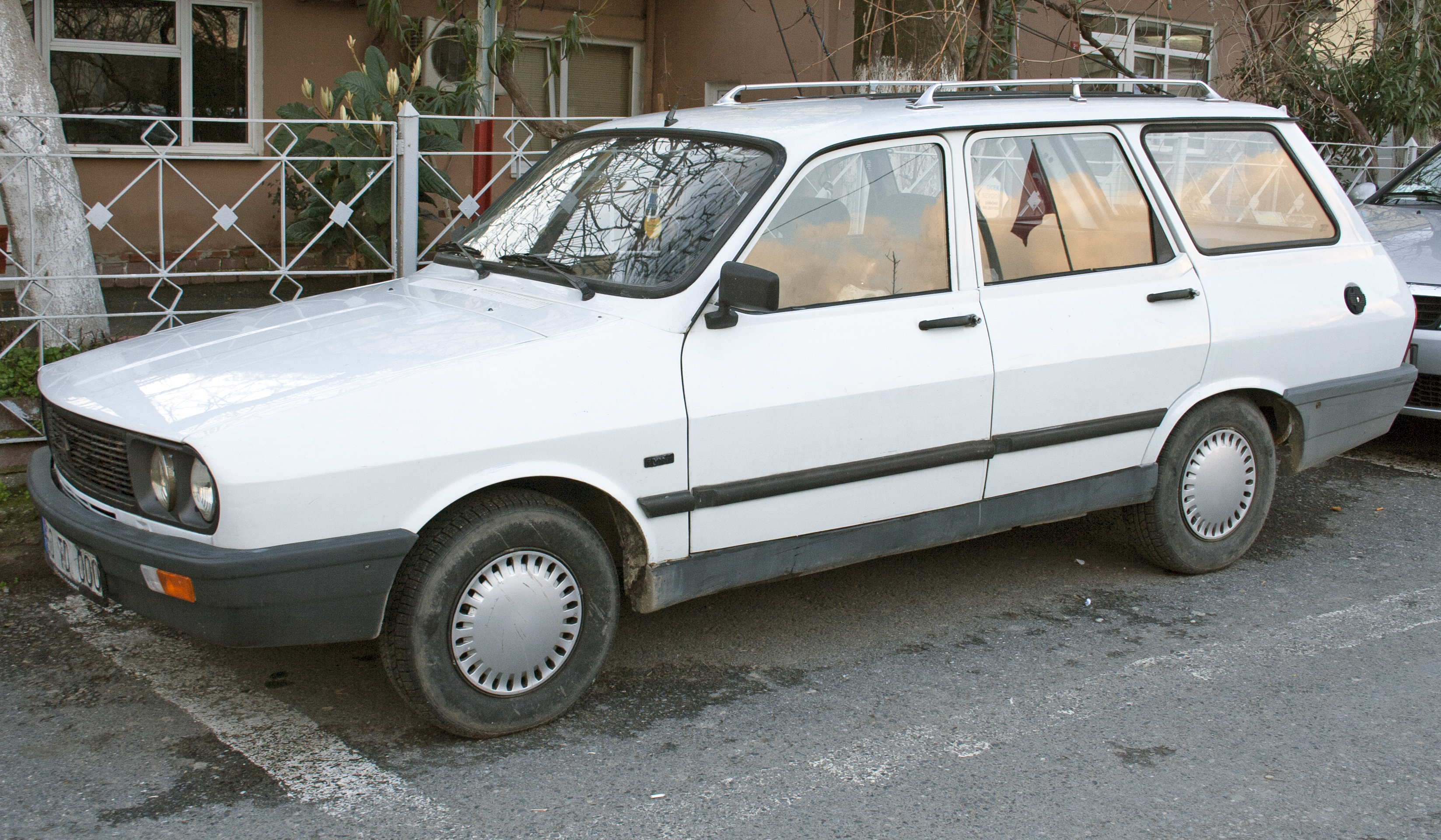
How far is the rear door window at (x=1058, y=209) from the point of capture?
4383 millimetres

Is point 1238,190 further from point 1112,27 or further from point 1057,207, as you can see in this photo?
point 1112,27

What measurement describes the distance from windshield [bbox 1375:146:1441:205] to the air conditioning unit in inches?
291

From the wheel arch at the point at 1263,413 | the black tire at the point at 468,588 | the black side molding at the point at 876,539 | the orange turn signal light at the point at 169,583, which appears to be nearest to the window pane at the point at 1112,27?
the wheel arch at the point at 1263,413

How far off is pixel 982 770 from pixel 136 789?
7.43 ft

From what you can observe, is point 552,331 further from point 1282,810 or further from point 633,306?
point 1282,810

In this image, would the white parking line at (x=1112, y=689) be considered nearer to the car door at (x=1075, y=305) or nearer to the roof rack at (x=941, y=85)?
the car door at (x=1075, y=305)

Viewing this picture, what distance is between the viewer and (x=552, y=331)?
12.1 feet

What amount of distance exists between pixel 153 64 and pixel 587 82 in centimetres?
406

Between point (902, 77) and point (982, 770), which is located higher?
point (902, 77)

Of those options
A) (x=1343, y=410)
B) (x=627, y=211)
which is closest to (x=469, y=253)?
(x=627, y=211)

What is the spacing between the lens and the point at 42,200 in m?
6.64

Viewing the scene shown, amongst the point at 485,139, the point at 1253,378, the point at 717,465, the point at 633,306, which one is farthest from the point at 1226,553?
the point at 485,139

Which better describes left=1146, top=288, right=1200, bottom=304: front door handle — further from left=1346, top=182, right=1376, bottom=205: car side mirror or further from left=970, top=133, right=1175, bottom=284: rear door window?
left=1346, top=182, right=1376, bottom=205: car side mirror

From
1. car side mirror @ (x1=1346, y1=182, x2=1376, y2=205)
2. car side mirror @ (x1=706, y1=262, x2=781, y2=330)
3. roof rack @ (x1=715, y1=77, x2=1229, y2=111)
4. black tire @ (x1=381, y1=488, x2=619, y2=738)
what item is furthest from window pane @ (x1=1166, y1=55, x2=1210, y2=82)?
black tire @ (x1=381, y1=488, x2=619, y2=738)
